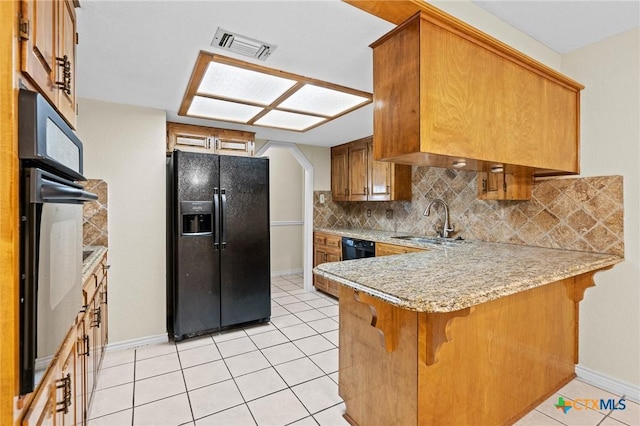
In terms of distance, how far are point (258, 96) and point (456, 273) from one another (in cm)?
197

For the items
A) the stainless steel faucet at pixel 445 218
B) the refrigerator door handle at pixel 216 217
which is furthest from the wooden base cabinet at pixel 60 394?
the stainless steel faucet at pixel 445 218

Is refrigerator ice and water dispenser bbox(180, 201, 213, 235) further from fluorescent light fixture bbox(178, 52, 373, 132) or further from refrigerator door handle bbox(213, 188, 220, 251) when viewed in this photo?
fluorescent light fixture bbox(178, 52, 373, 132)

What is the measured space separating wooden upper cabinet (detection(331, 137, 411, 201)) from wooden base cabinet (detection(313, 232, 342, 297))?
2.15 feet

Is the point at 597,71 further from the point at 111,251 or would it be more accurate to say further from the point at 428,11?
the point at 111,251

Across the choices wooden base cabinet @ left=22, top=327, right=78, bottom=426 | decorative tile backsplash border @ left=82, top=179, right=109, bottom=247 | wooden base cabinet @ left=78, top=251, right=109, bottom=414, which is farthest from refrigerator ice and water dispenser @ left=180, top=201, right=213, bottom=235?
wooden base cabinet @ left=22, top=327, right=78, bottom=426

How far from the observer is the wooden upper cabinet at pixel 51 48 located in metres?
0.80

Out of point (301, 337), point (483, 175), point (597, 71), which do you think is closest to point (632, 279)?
point (483, 175)

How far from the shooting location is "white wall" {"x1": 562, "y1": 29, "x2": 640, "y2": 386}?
206 cm

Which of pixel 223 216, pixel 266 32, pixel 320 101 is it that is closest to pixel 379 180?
pixel 320 101

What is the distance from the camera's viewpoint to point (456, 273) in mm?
1580

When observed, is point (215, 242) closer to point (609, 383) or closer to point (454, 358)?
point (454, 358)

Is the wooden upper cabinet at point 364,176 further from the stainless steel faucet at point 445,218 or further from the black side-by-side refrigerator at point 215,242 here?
the black side-by-side refrigerator at point 215,242

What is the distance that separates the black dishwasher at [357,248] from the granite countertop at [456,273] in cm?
140

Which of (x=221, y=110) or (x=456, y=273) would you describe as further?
(x=221, y=110)
